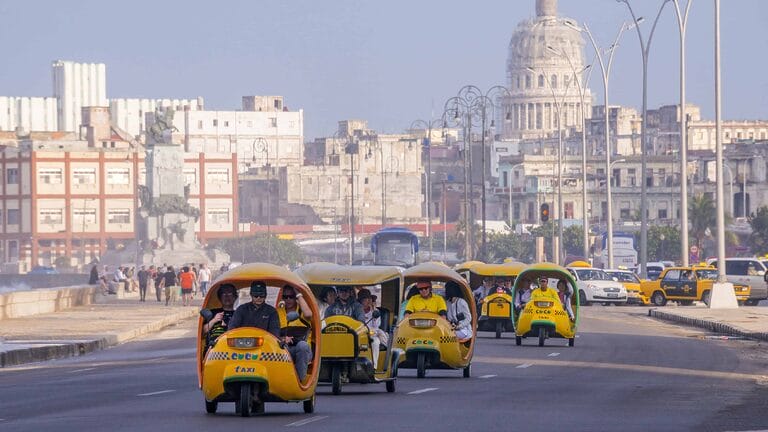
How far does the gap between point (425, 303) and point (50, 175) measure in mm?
129108

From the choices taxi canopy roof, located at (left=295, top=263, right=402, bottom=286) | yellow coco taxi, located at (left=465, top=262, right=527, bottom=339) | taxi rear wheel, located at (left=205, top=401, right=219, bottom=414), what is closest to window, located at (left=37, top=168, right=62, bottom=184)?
yellow coco taxi, located at (left=465, top=262, right=527, bottom=339)

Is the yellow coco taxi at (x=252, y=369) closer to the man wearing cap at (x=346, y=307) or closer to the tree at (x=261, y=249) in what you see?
the man wearing cap at (x=346, y=307)

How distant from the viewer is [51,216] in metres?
152

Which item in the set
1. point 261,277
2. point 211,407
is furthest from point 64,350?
point 261,277

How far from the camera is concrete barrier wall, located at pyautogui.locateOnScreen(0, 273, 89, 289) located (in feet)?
326

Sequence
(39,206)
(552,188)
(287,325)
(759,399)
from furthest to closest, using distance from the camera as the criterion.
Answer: (552,188)
(39,206)
(759,399)
(287,325)

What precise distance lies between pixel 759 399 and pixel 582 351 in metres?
11.7

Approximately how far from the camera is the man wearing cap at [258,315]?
18.3 metres

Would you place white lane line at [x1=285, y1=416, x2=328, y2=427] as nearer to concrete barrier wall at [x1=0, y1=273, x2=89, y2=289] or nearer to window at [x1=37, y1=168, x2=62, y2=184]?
concrete barrier wall at [x1=0, y1=273, x2=89, y2=289]

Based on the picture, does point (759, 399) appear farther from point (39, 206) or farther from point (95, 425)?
point (39, 206)

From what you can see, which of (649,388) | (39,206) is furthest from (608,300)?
(39,206)

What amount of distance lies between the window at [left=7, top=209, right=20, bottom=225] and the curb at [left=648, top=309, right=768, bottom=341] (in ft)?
339

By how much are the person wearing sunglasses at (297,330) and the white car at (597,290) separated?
46497 mm

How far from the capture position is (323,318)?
22.0 metres
